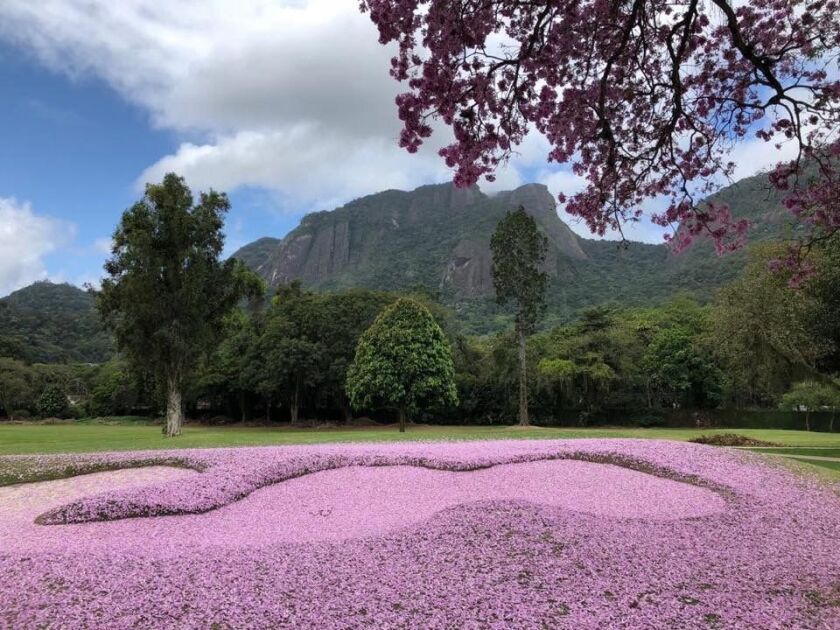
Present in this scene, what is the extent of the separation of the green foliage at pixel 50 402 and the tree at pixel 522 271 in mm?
56595

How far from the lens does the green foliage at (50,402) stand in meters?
68.2

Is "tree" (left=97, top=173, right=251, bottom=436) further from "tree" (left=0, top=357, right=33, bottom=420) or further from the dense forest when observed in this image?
"tree" (left=0, top=357, right=33, bottom=420)

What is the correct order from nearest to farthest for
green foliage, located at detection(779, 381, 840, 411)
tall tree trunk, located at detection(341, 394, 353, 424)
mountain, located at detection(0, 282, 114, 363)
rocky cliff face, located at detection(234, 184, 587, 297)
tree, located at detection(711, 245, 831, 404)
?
tree, located at detection(711, 245, 831, 404), green foliage, located at detection(779, 381, 840, 411), tall tree trunk, located at detection(341, 394, 353, 424), mountain, located at detection(0, 282, 114, 363), rocky cliff face, located at detection(234, 184, 587, 297)

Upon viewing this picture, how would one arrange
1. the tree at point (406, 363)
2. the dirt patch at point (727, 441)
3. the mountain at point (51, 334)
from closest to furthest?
the dirt patch at point (727, 441)
the tree at point (406, 363)
the mountain at point (51, 334)

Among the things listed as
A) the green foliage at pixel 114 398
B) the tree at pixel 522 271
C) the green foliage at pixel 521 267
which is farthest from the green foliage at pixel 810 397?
the green foliage at pixel 114 398

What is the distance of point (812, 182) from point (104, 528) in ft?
38.1

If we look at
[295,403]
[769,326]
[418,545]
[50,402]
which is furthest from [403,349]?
[50,402]

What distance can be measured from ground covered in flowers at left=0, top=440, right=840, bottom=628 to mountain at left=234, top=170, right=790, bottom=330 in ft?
66.2

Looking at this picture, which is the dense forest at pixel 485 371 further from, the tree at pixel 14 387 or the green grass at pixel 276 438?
the green grass at pixel 276 438

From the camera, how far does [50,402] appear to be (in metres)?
68.3

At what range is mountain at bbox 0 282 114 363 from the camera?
8256cm

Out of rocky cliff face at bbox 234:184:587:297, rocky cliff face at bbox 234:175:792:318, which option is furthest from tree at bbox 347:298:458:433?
rocky cliff face at bbox 234:184:587:297

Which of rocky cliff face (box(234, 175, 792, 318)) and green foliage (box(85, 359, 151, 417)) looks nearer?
green foliage (box(85, 359, 151, 417))

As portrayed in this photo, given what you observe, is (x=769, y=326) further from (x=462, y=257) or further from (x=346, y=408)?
(x=462, y=257)
